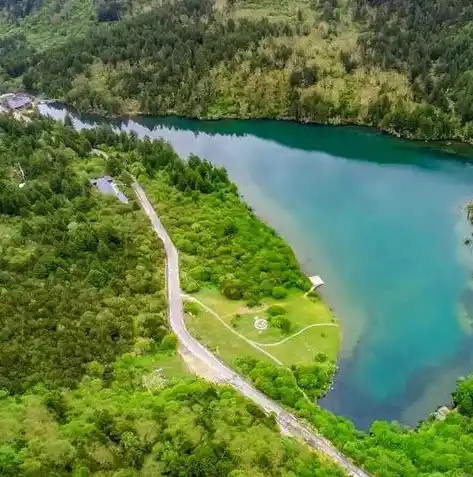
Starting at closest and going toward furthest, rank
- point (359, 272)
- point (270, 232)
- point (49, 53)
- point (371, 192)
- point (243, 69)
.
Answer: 1. point (359, 272)
2. point (270, 232)
3. point (371, 192)
4. point (243, 69)
5. point (49, 53)

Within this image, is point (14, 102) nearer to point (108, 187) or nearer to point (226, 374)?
point (108, 187)

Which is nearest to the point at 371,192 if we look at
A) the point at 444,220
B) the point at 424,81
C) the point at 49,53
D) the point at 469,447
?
the point at 444,220

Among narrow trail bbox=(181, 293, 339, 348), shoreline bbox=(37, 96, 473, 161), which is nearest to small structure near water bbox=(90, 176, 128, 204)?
narrow trail bbox=(181, 293, 339, 348)

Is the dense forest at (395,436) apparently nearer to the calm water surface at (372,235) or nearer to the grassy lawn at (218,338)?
the grassy lawn at (218,338)

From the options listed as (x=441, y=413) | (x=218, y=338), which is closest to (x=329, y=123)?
(x=218, y=338)

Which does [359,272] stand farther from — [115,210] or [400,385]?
[115,210]

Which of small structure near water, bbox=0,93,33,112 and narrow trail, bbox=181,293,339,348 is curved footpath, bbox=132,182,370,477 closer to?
narrow trail, bbox=181,293,339,348
